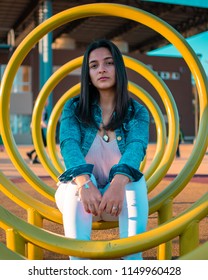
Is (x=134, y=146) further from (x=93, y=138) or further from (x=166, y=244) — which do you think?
(x=166, y=244)

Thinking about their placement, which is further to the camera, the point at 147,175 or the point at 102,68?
the point at 147,175

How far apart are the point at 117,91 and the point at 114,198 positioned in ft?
1.97

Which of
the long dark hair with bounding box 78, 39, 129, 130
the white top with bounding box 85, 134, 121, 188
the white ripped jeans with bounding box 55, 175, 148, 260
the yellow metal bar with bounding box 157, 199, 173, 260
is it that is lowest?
the yellow metal bar with bounding box 157, 199, 173, 260

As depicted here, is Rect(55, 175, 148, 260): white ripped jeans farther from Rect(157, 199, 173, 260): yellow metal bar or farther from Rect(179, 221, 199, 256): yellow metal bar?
Rect(157, 199, 173, 260): yellow metal bar

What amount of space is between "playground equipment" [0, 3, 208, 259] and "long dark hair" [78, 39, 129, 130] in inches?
13.4

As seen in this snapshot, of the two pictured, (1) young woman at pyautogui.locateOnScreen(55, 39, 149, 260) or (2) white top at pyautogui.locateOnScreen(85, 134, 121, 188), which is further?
Answer: (2) white top at pyautogui.locateOnScreen(85, 134, 121, 188)

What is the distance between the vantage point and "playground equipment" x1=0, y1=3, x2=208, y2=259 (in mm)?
1610

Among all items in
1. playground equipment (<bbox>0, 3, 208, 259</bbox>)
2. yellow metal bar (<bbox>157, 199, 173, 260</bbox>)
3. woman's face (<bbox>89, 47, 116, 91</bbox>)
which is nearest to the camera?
playground equipment (<bbox>0, 3, 208, 259</bbox>)

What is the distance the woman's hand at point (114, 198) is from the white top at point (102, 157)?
0.96 feet

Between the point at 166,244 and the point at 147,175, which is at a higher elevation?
the point at 147,175

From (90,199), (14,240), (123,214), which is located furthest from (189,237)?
(14,240)

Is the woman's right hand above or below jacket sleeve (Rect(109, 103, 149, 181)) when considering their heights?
below

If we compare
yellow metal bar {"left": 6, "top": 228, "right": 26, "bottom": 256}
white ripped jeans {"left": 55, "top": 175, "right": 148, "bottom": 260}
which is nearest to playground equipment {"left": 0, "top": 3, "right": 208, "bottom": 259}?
yellow metal bar {"left": 6, "top": 228, "right": 26, "bottom": 256}

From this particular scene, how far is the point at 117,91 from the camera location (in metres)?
2.17
